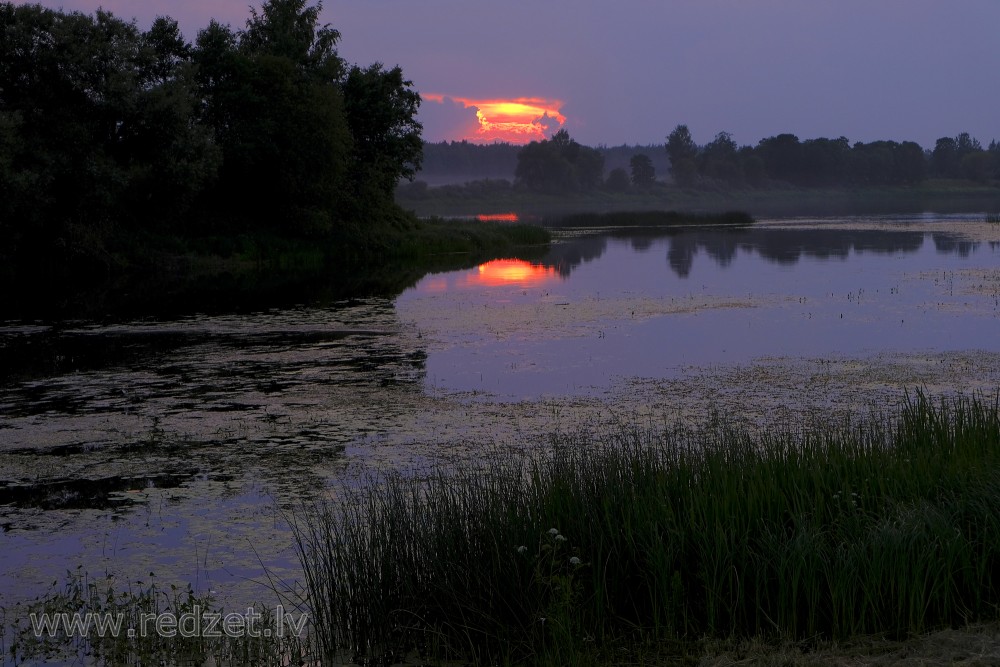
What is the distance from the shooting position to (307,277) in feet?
117

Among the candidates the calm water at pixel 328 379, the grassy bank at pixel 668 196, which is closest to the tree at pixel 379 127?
the calm water at pixel 328 379

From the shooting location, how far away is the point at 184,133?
3931 centimetres

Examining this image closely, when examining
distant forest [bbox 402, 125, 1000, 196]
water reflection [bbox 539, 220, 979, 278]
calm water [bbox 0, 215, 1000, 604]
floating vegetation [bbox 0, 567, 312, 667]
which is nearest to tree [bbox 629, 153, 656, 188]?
distant forest [bbox 402, 125, 1000, 196]

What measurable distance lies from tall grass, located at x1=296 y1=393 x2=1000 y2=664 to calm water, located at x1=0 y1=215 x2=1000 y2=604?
1.58 m

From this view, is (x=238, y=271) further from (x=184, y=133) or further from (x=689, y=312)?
(x=689, y=312)

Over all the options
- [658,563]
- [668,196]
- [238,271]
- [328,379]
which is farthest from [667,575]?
[668,196]

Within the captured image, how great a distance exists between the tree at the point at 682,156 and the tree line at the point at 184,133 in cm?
11931

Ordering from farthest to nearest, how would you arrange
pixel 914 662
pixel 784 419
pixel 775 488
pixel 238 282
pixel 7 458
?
1. pixel 238 282
2. pixel 784 419
3. pixel 7 458
4. pixel 775 488
5. pixel 914 662

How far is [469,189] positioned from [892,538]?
148 metres

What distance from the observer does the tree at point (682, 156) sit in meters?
166

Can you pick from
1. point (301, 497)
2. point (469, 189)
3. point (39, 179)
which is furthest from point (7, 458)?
point (469, 189)

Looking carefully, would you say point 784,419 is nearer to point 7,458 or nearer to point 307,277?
point 7,458

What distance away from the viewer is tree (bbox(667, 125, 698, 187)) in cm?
16550

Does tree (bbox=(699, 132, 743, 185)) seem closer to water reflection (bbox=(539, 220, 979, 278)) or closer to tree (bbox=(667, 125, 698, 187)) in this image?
tree (bbox=(667, 125, 698, 187))
